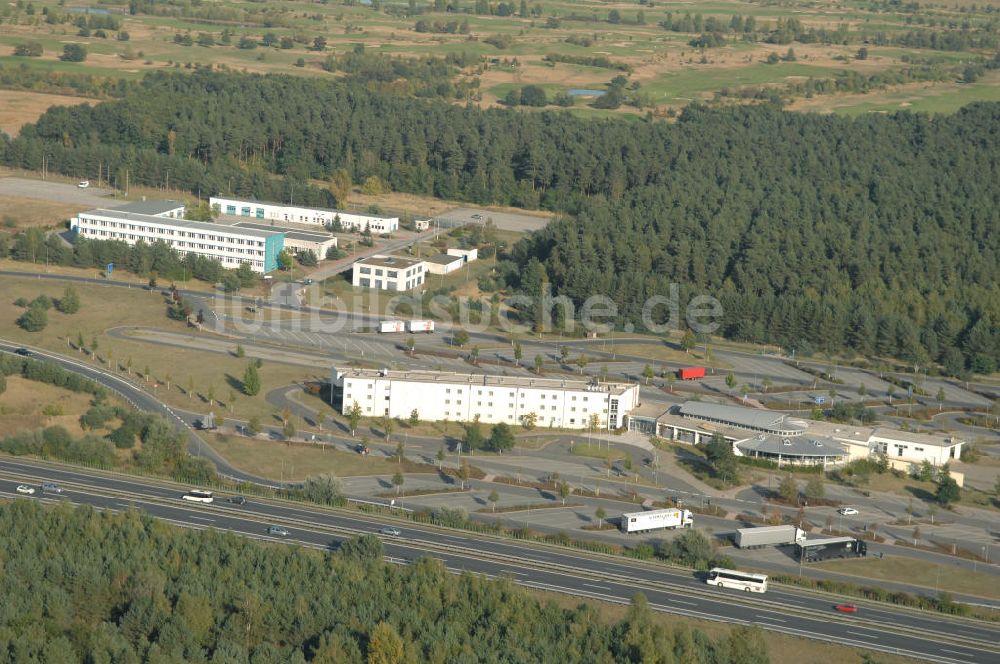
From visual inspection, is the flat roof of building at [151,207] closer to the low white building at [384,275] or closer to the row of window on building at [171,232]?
the row of window on building at [171,232]

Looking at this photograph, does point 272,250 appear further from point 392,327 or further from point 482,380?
point 482,380

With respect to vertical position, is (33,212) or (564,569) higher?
(33,212)

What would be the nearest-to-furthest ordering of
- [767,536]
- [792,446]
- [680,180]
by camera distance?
[767,536]
[792,446]
[680,180]

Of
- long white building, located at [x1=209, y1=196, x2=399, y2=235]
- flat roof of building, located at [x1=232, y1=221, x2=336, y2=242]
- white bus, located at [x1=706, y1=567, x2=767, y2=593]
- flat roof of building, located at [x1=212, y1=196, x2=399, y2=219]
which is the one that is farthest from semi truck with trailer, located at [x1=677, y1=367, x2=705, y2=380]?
flat roof of building, located at [x1=212, y1=196, x2=399, y2=219]

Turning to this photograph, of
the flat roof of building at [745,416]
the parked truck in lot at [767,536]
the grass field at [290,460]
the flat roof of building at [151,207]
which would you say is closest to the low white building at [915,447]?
the flat roof of building at [745,416]

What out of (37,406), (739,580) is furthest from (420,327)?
(739,580)
